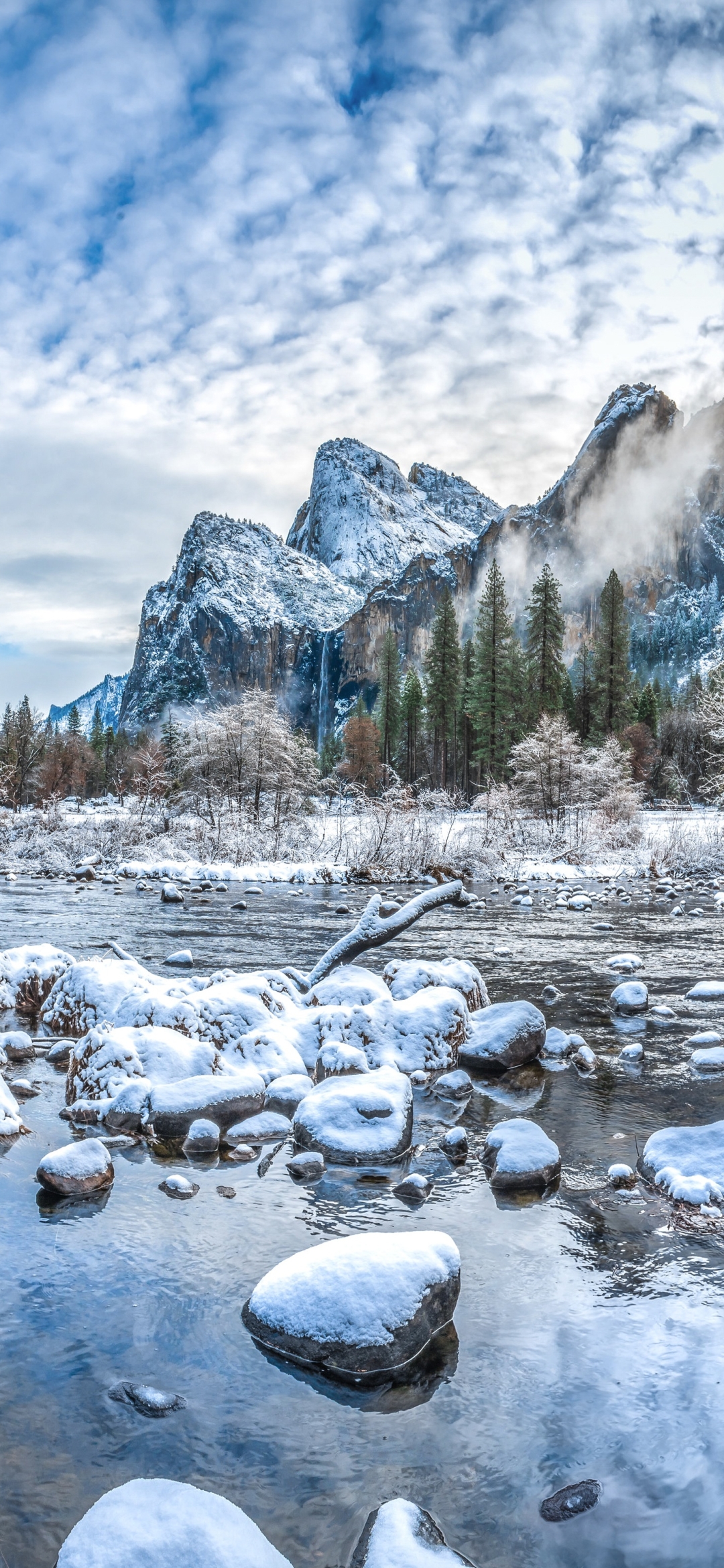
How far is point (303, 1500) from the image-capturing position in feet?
9.02

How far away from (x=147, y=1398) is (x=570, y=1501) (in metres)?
1.60

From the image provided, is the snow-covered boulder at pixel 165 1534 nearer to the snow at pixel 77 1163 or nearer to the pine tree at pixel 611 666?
the snow at pixel 77 1163

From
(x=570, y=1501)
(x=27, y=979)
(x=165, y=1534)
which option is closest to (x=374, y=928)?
(x=27, y=979)

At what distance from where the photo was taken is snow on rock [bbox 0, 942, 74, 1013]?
956cm

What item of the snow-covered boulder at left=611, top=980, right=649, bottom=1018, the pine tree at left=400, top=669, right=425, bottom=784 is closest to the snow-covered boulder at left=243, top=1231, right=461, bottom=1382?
the snow-covered boulder at left=611, top=980, right=649, bottom=1018

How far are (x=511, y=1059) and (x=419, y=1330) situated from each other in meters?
4.08

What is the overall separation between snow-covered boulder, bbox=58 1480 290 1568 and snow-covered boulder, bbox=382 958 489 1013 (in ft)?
19.5

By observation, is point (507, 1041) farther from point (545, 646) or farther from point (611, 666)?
point (611, 666)

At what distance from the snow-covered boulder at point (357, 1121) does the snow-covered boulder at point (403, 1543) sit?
2.82 meters

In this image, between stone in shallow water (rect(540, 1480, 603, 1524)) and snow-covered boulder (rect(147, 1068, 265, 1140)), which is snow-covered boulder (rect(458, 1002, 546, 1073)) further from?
stone in shallow water (rect(540, 1480, 603, 1524))

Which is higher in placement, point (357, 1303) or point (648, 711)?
point (648, 711)

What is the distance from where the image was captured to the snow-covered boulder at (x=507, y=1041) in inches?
293

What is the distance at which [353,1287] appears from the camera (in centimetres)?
354

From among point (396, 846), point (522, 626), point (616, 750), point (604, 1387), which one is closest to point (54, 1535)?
point (604, 1387)
